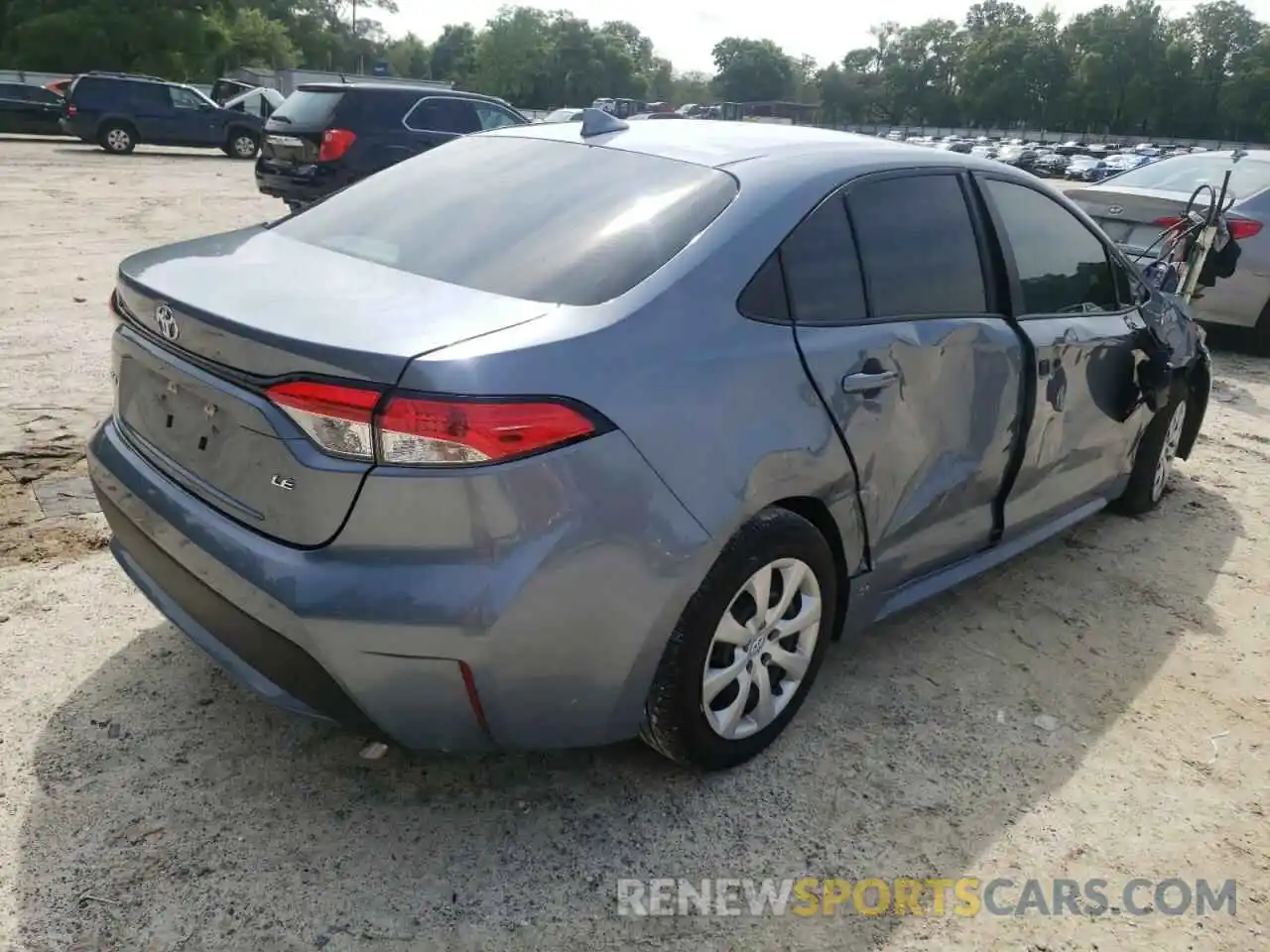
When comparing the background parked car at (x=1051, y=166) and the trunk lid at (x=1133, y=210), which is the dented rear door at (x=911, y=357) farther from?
the background parked car at (x=1051, y=166)

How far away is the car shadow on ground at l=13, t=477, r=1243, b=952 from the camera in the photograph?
2.23 meters

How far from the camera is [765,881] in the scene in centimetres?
242

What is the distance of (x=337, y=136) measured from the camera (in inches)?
430

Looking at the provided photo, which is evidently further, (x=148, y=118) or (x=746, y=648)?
(x=148, y=118)

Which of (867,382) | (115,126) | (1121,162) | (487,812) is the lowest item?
(487,812)

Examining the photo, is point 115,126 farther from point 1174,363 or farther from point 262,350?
point 262,350

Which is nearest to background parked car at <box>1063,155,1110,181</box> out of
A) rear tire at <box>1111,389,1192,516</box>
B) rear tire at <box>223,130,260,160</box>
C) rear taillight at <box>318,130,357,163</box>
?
rear tire at <box>223,130,260,160</box>

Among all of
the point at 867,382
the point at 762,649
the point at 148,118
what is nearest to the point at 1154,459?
the point at 867,382

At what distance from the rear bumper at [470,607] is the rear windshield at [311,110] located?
9.69 meters

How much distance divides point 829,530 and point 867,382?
412 mm

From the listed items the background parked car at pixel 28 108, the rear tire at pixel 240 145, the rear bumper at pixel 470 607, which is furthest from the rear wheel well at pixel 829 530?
the background parked car at pixel 28 108

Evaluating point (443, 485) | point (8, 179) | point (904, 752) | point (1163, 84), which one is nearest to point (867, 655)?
point (904, 752)

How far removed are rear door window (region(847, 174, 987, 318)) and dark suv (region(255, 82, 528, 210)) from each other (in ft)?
28.7

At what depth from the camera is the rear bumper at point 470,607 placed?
81.6 inches
